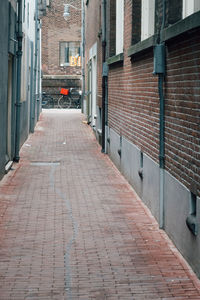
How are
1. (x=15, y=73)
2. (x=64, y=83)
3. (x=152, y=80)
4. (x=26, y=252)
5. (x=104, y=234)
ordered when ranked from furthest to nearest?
(x=64, y=83)
(x=15, y=73)
(x=152, y=80)
(x=104, y=234)
(x=26, y=252)

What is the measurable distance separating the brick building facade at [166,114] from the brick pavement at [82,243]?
0.95 feet

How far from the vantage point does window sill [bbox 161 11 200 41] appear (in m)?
6.01

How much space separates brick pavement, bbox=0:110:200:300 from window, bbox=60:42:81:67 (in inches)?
1132

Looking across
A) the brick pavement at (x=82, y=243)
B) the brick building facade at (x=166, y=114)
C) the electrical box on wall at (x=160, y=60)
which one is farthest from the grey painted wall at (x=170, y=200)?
the electrical box on wall at (x=160, y=60)

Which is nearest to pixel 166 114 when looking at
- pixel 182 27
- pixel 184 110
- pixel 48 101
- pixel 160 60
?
pixel 160 60

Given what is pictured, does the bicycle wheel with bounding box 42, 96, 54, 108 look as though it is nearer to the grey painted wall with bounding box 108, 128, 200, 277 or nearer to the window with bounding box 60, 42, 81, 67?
the window with bounding box 60, 42, 81, 67

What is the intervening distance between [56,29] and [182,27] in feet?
113

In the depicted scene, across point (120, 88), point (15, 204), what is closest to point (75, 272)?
point (15, 204)

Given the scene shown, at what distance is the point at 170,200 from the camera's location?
7.34 metres

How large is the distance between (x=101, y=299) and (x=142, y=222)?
10.0 feet

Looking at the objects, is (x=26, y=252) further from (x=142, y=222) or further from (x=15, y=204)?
(x=15, y=204)

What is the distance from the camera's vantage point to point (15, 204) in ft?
30.8

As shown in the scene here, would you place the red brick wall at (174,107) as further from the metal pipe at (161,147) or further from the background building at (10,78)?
the background building at (10,78)

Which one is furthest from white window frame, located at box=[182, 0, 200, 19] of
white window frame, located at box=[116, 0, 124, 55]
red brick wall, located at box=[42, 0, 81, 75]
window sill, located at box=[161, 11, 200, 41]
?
red brick wall, located at box=[42, 0, 81, 75]
